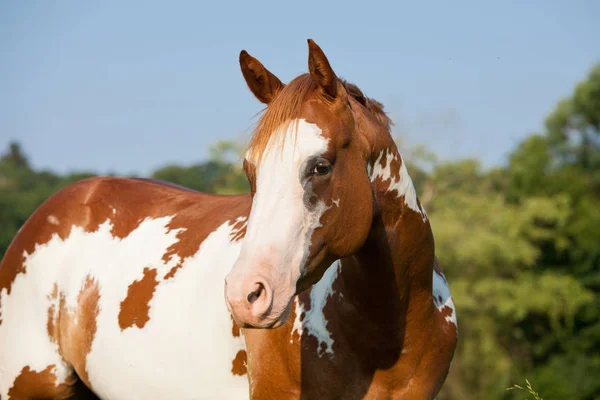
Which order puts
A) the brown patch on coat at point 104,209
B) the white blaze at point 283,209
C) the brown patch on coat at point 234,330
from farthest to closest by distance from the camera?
the brown patch on coat at point 104,209
the brown patch on coat at point 234,330
the white blaze at point 283,209

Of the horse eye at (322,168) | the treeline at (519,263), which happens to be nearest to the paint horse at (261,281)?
the horse eye at (322,168)

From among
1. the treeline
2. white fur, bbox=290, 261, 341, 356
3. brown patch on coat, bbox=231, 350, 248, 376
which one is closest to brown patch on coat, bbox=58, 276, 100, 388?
brown patch on coat, bbox=231, 350, 248, 376

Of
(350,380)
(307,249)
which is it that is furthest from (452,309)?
(307,249)

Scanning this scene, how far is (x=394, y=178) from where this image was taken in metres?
3.43

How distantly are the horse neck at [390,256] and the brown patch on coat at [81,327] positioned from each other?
81.3 inches

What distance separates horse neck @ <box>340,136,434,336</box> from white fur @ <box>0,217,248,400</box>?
2.82 ft

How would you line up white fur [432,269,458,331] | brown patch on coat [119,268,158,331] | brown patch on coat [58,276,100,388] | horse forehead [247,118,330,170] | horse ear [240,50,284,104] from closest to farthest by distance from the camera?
horse forehead [247,118,330,170], horse ear [240,50,284,104], white fur [432,269,458,331], brown patch on coat [119,268,158,331], brown patch on coat [58,276,100,388]

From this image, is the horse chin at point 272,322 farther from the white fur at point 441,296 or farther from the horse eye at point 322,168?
the white fur at point 441,296

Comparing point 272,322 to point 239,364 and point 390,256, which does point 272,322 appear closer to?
point 390,256

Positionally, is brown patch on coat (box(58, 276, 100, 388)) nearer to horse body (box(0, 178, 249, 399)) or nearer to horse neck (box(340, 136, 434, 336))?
horse body (box(0, 178, 249, 399))

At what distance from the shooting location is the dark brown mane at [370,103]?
11.3 feet

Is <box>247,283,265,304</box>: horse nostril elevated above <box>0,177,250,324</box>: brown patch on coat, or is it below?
below

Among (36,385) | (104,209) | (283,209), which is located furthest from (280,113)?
(36,385)

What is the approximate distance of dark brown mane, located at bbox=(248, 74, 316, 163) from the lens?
3102 mm
